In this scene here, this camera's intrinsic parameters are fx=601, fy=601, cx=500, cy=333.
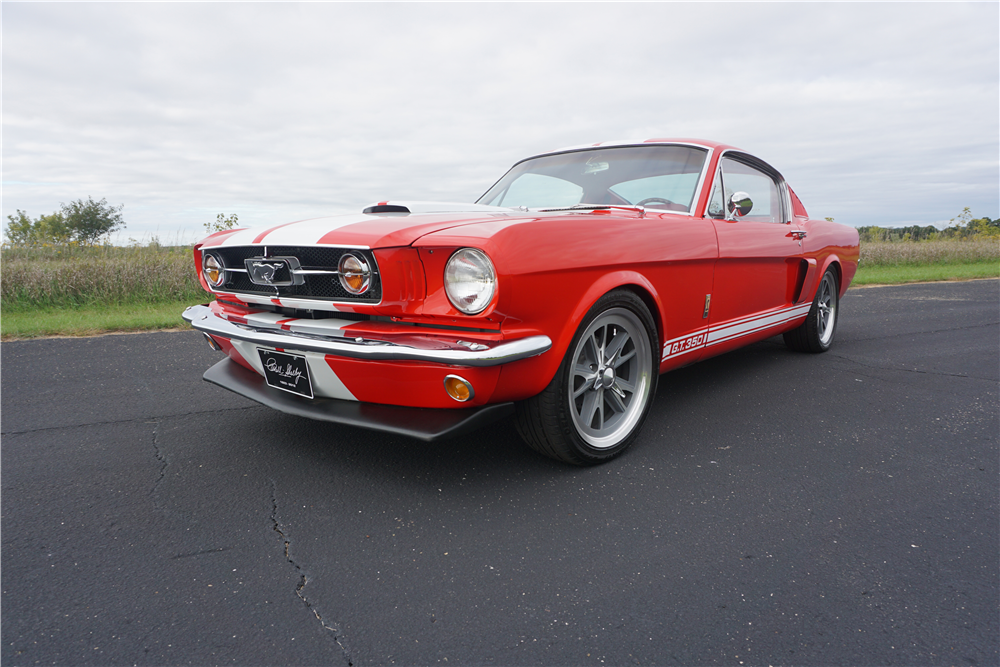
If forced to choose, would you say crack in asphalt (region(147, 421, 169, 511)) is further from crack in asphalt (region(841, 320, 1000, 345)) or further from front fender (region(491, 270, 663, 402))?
crack in asphalt (region(841, 320, 1000, 345))

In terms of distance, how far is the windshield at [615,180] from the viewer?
130 inches

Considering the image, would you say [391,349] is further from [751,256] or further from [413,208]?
[751,256]

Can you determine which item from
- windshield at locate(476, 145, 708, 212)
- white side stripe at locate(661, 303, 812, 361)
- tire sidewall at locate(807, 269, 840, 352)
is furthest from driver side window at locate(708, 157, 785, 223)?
tire sidewall at locate(807, 269, 840, 352)

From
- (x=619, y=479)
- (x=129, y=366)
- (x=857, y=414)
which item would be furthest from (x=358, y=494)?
(x=129, y=366)

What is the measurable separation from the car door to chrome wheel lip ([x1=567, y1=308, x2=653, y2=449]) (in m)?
0.70

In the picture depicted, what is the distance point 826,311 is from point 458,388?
4142 mm

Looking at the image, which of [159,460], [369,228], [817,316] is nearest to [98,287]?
[159,460]

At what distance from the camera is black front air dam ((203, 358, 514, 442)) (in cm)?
211

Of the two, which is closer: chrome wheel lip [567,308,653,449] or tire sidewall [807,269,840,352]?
chrome wheel lip [567,308,653,449]

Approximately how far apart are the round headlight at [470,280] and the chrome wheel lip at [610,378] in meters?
0.52

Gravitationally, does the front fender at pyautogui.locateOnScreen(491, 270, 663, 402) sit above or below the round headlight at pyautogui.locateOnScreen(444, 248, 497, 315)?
below

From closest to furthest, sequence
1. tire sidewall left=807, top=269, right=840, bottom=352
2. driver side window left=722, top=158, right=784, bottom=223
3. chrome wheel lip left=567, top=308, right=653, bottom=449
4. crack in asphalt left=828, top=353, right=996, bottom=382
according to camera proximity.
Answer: chrome wheel lip left=567, top=308, right=653, bottom=449 → driver side window left=722, top=158, right=784, bottom=223 → crack in asphalt left=828, top=353, right=996, bottom=382 → tire sidewall left=807, top=269, right=840, bottom=352

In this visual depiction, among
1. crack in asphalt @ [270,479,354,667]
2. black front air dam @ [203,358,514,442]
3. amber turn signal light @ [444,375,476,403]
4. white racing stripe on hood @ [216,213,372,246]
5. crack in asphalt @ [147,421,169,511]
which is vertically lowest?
crack in asphalt @ [270,479,354,667]

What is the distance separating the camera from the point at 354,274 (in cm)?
221
